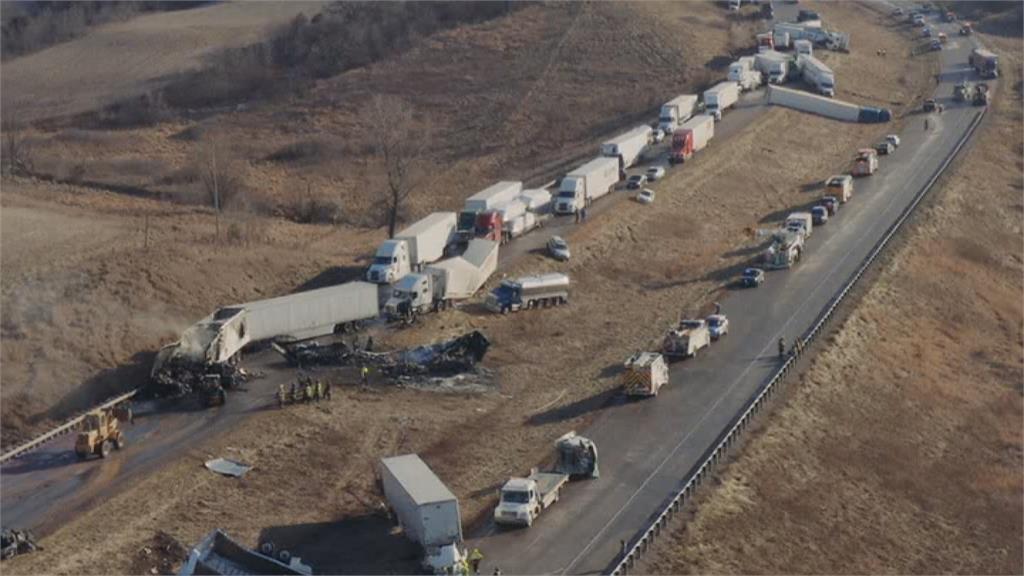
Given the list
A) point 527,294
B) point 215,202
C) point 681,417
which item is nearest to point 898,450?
point 681,417

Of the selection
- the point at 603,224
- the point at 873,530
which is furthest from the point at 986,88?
the point at 873,530

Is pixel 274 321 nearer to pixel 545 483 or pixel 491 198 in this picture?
pixel 491 198

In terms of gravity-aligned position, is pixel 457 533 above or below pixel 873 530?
above

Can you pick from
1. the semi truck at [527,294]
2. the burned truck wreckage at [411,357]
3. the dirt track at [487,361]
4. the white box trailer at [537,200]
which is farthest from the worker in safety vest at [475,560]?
the white box trailer at [537,200]

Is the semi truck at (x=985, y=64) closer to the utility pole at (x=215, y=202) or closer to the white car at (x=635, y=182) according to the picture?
the white car at (x=635, y=182)

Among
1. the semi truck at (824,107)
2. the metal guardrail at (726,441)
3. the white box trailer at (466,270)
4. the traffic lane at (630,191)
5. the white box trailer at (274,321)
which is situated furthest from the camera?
the semi truck at (824,107)

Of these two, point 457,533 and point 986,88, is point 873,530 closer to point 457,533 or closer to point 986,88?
point 457,533
